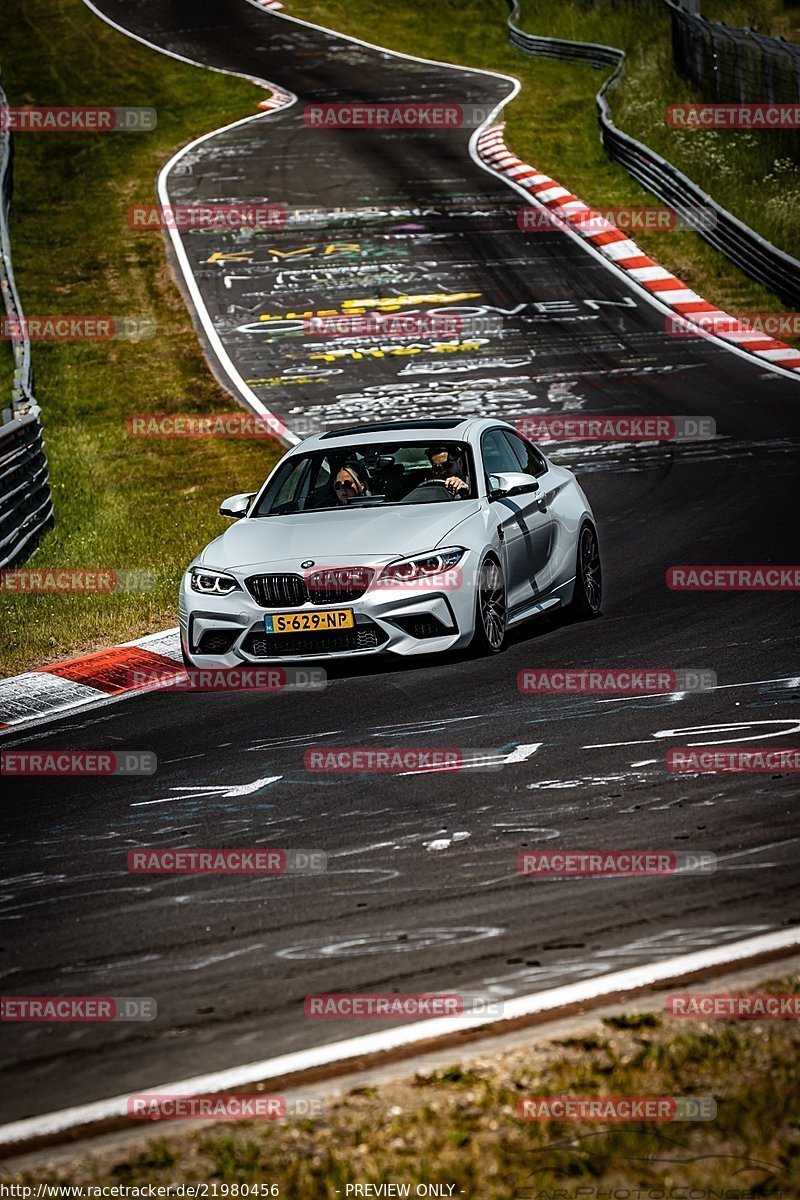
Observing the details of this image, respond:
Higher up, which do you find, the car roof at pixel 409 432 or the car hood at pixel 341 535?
the car roof at pixel 409 432

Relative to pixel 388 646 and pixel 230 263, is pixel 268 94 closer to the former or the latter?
pixel 230 263

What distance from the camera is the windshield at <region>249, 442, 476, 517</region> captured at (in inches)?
432

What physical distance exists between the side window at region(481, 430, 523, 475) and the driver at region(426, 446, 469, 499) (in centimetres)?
22

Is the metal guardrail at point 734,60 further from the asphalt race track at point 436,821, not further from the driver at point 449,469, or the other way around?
the driver at point 449,469

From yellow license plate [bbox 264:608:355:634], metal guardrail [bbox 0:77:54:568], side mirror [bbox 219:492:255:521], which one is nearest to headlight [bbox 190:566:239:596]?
yellow license plate [bbox 264:608:355:634]

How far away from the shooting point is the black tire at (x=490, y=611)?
33.1ft

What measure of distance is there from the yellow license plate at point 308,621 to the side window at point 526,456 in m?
2.64

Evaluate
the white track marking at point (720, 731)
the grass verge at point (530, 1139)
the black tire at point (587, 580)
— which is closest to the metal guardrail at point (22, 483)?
the black tire at point (587, 580)

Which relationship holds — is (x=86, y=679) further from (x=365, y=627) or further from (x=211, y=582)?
(x=365, y=627)

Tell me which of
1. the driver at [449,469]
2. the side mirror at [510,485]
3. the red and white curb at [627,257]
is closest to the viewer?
the side mirror at [510,485]

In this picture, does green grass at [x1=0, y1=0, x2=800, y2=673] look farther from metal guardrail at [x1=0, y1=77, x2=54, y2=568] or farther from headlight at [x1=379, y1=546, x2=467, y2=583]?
headlight at [x1=379, y1=546, x2=467, y2=583]

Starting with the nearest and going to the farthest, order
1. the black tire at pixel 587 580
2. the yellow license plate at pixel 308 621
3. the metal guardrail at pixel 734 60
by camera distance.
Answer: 1. the yellow license plate at pixel 308 621
2. the black tire at pixel 587 580
3. the metal guardrail at pixel 734 60

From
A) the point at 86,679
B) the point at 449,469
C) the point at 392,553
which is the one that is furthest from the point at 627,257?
the point at 392,553

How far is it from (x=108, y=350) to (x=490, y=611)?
17010 millimetres
